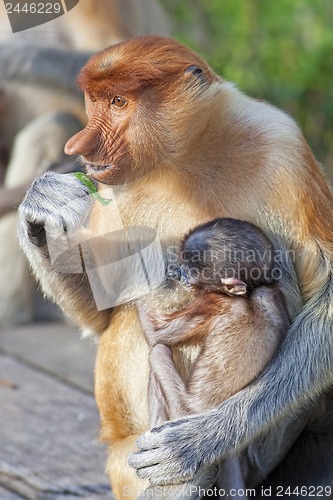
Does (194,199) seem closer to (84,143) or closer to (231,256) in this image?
(231,256)

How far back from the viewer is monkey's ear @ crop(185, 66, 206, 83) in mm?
3334

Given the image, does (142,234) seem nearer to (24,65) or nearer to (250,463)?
(250,463)

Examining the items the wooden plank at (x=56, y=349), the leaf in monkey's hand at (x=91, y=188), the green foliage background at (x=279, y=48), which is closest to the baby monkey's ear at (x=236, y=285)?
the leaf in monkey's hand at (x=91, y=188)

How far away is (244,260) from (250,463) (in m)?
0.91

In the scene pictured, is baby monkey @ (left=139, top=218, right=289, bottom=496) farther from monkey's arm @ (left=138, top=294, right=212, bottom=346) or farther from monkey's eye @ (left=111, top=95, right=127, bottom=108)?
monkey's eye @ (left=111, top=95, right=127, bottom=108)

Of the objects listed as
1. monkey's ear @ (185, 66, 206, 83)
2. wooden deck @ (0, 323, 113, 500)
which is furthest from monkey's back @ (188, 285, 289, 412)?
wooden deck @ (0, 323, 113, 500)

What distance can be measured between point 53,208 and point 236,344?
0.84m

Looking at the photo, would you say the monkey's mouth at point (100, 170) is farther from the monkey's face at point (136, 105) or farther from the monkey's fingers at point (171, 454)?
the monkey's fingers at point (171, 454)

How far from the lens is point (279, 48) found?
10555mm

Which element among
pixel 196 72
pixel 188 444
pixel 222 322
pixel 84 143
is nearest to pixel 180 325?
pixel 222 322

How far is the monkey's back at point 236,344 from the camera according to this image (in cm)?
317

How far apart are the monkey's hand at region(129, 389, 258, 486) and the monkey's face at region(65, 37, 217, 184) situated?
893mm

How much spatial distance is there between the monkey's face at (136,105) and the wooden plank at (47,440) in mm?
1444

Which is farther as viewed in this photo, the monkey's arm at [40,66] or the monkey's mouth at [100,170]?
the monkey's arm at [40,66]
